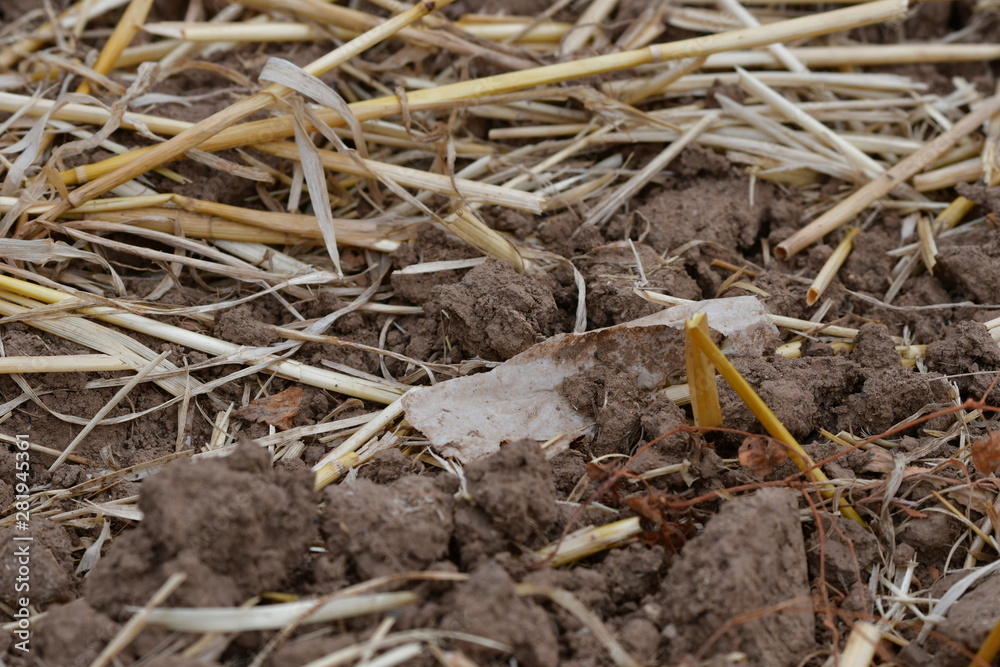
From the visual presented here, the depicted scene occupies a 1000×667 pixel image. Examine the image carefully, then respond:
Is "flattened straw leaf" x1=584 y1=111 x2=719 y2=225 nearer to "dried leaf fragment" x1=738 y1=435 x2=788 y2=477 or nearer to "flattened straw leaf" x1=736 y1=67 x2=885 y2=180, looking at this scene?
"flattened straw leaf" x1=736 y1=67 x2=885 y2=180

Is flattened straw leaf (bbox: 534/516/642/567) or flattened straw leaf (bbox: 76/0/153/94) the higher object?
flattened straw leaf (bbox: 76/0/153/94)

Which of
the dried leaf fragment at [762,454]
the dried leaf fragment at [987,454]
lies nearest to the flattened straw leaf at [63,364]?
the dried leaf fragment at [762,454]

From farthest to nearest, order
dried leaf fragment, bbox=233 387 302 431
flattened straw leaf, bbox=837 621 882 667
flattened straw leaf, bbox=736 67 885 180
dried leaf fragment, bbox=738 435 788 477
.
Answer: flattened straw leaf, bbox=736 67 885 180 < dried leaf fragment, bbox=233 387 302 431 < dried leaf fragment, bbox=738 435 788 477 < flattened straw leaf, bbox=837 621 882 667

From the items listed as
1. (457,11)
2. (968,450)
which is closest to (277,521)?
(968,450)

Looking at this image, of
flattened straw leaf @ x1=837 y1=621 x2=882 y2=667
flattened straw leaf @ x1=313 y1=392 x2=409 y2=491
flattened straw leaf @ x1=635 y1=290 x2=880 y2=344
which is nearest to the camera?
flattened straw leaf @ x1=837 y1=621 x2=882 y2=667

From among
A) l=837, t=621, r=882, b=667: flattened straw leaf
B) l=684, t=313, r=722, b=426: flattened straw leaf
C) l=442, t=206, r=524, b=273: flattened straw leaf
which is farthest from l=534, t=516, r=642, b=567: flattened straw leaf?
l=442, t=206, r=524, b=273: flattened straw leaf

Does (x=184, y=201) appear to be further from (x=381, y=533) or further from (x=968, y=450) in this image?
(x=968, y=450)
